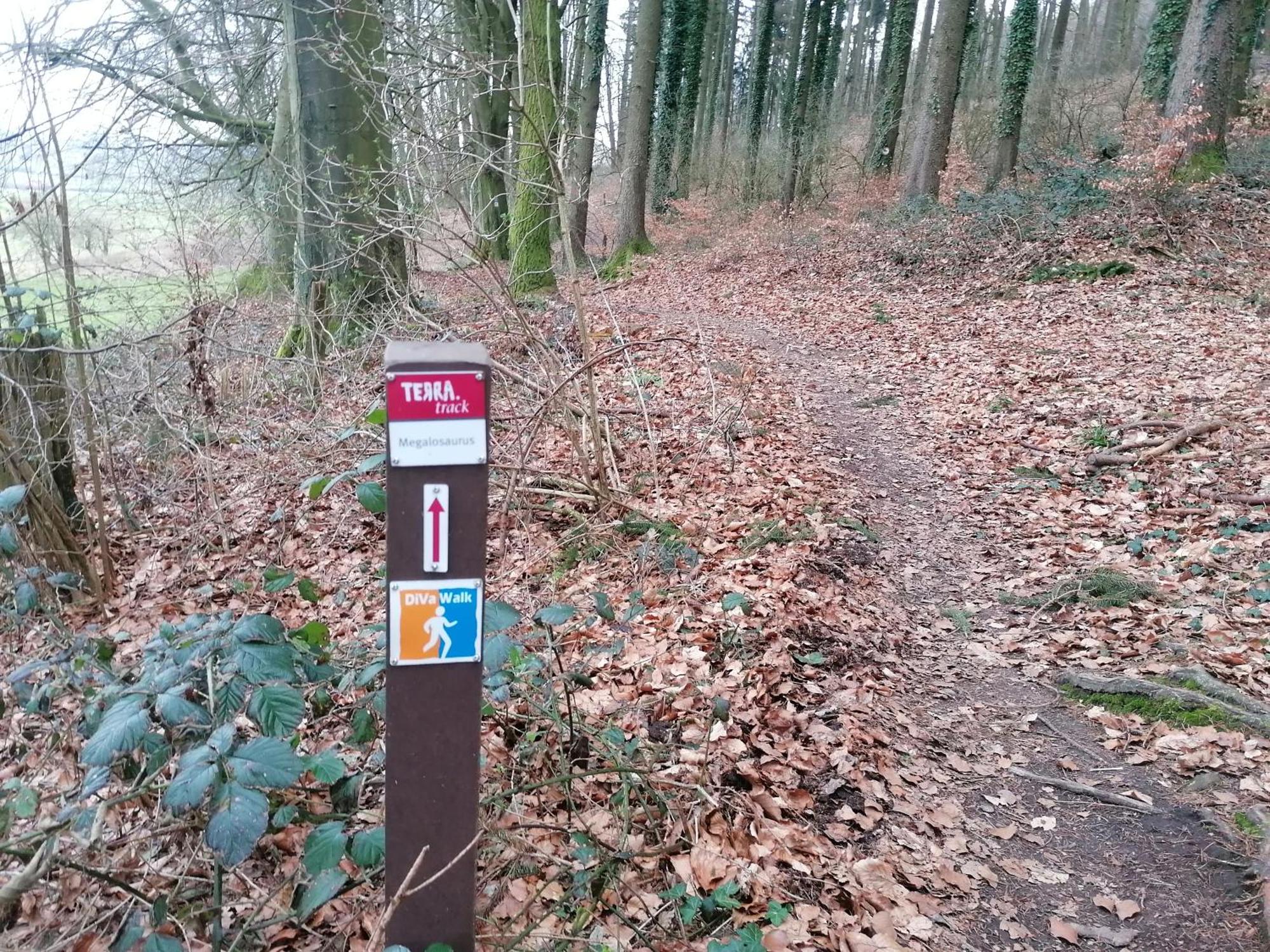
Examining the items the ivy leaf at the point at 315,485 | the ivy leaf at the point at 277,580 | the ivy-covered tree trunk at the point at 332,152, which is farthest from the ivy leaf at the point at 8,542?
the ivy-covered tree trunk at the point at 332,152

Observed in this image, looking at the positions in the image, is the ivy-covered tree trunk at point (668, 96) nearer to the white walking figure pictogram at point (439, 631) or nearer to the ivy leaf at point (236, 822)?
the white walking figure pictogram at point (439, 631)

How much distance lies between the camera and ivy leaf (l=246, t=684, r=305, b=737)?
2.13 meters

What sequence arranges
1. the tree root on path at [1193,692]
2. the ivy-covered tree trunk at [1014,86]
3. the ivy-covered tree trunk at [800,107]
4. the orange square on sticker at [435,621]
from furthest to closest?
the ivy-covered tree trunk at [800,107]
the ivy-covered tree trunk at [1014,86]
the tree root on path at [1193,692]
the orange square on sticker at [435,621]

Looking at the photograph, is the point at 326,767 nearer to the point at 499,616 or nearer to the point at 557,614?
the point at 499,616

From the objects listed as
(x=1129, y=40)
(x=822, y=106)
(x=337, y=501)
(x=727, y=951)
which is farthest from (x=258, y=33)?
(x=1129, y=40)

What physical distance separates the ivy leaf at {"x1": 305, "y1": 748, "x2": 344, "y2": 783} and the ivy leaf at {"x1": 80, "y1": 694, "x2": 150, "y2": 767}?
1.34 feet

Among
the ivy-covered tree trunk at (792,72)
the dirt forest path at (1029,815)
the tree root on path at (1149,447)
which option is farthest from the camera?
the ivy-covered tree trunk at (792,72)

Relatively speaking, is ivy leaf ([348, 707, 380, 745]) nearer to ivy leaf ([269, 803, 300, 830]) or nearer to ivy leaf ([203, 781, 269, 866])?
ivy leaf ([269, 803, 300, 830])

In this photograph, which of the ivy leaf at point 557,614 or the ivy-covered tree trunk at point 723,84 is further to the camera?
the ivy-covered tree trunk at point 723,84

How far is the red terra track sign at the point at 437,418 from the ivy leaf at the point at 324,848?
1063 mm

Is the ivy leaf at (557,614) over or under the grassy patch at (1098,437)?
over

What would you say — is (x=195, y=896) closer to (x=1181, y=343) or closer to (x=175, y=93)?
(x=1181, y=343)

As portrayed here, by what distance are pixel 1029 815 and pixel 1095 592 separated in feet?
6.55

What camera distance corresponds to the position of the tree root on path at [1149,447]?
6461mm
